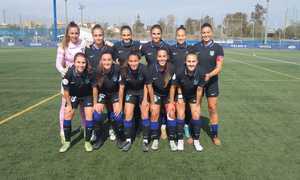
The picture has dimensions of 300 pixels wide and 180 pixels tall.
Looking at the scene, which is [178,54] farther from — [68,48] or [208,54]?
[68,48]

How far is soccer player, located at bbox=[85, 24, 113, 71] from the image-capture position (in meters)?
4.94

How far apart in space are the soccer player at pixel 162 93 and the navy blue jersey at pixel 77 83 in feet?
3.06

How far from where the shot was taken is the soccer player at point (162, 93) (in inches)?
188

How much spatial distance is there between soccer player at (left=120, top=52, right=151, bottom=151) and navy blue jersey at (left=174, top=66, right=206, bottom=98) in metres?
0.46

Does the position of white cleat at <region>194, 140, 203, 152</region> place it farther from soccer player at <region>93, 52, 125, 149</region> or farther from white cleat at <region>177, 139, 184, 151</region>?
soccer player at <region>93, 52, 125, 149</region>

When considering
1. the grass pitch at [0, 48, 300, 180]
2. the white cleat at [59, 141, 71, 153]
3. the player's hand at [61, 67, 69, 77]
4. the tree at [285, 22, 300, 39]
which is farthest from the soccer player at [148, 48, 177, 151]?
the tree at [285, 22, 300, 39]

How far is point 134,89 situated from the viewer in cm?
497

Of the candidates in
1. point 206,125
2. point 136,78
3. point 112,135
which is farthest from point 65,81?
point 206,125

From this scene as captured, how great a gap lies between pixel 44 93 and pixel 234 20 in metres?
51.7

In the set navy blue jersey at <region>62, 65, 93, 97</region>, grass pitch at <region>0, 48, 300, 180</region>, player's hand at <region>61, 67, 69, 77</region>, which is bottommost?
grass pitch at <region>0, 48, 300, 180</region>

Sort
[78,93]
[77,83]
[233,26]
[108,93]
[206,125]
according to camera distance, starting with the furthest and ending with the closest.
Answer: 1. [233,26]
2. [206,125]
3. [108,93]
4. [78,93]
5. [77,83]

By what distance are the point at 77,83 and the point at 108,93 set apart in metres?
0.55

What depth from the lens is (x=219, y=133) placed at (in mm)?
5691

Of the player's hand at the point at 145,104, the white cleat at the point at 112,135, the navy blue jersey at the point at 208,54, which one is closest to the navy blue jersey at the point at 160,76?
the player's hand at the point at 145,104
